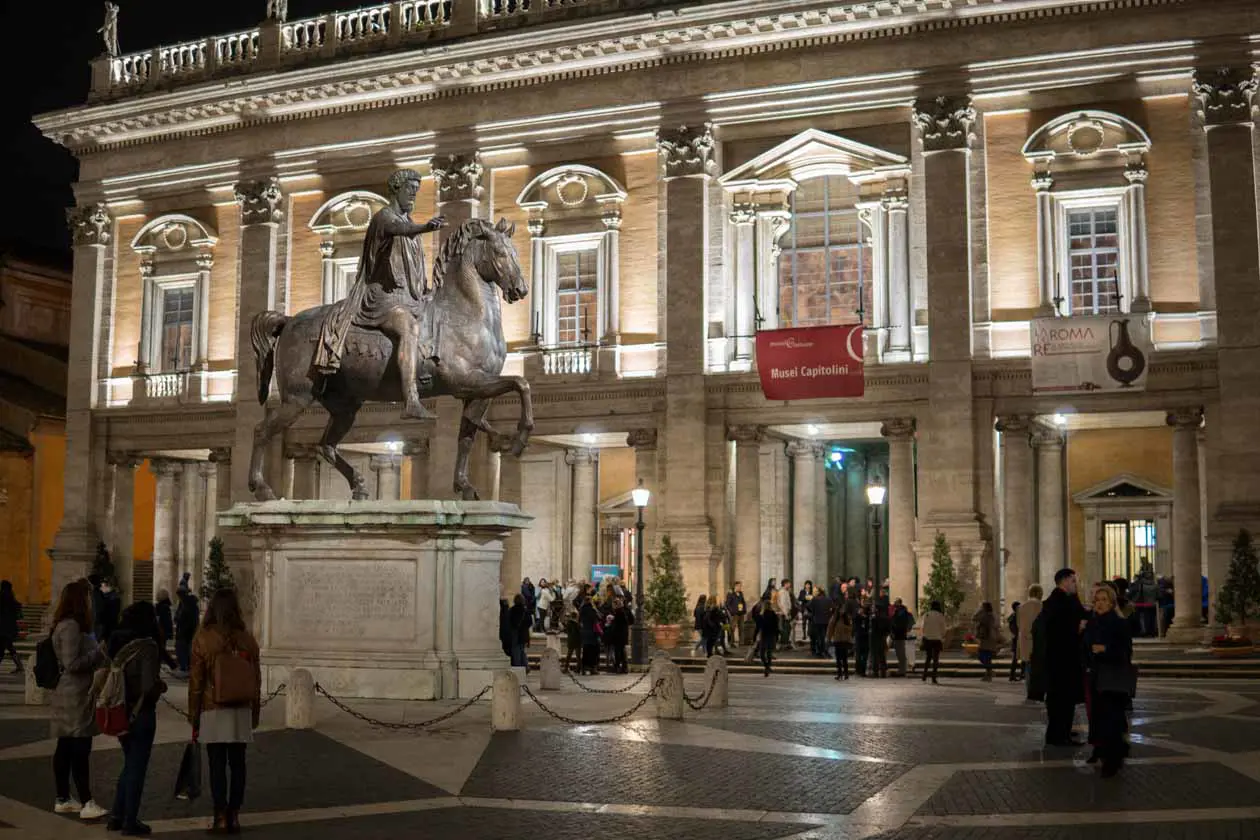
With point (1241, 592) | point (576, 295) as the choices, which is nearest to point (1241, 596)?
point (1241, 592)

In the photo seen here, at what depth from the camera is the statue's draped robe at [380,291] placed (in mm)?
16062

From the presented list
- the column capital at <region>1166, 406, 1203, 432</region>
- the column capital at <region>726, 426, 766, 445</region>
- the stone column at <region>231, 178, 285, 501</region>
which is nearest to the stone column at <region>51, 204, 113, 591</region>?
the stone column at <region>231, 178, 285, 501</region>

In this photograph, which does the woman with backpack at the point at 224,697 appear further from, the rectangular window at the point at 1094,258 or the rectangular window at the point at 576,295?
the rectangular window at the point at 576,295

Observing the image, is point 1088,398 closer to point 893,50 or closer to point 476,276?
point 893,50

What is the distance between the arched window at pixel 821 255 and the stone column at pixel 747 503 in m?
2.58

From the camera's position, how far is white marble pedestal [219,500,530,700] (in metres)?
15.8

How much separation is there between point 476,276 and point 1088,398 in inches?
658

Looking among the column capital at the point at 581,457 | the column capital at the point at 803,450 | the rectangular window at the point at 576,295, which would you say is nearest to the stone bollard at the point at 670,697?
the rectangular window at the point at 576,295

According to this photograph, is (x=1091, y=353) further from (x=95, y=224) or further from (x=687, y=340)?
(x=95, y=224)

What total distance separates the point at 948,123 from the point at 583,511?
13.9 m

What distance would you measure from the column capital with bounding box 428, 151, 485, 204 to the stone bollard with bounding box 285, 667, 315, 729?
21088mm

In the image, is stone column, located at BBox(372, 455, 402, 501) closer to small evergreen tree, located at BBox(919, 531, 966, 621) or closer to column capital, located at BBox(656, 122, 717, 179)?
column capital, located at BBox(656, 122, 717, 179)

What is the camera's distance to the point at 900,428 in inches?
1204

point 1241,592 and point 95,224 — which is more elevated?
point 95,224
